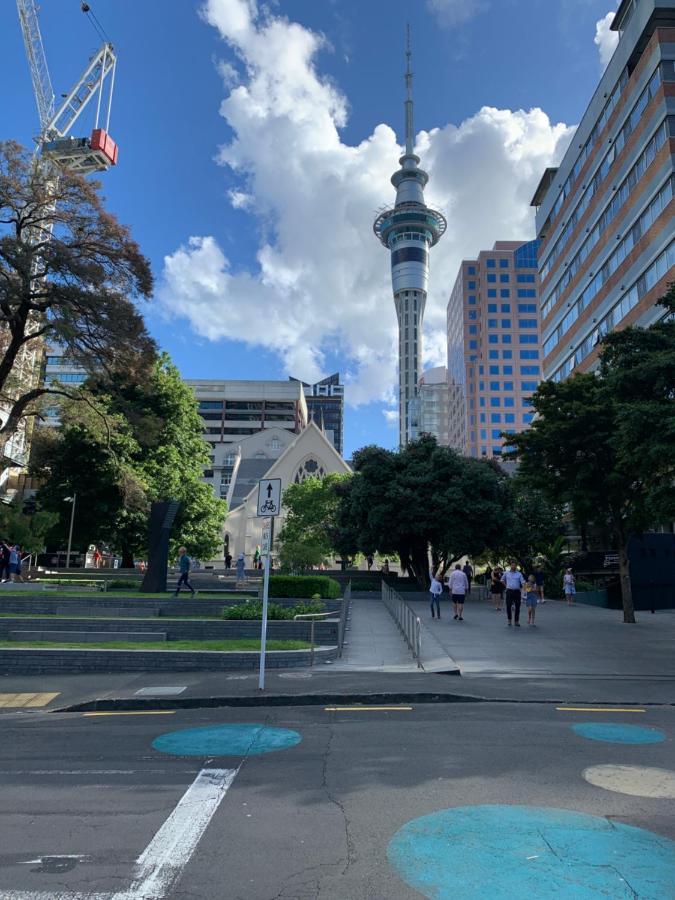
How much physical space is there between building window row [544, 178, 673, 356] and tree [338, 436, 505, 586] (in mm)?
15165

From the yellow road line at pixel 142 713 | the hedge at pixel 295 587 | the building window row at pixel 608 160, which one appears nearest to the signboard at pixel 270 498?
the yellow road line at pixel 142 713

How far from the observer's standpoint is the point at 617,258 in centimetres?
3822

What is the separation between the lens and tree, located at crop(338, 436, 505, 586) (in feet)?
105

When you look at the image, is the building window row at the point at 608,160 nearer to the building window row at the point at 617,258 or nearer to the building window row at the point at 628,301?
the building window row at the point at 617,258

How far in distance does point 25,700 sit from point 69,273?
62.6 feet

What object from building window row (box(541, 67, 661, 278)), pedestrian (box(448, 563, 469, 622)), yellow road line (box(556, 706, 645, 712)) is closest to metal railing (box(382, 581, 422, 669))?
pedestrian (box(448, 563, 469, 622))

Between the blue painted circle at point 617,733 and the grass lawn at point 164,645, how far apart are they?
235 inches

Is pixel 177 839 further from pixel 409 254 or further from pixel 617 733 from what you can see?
pixel 409 254

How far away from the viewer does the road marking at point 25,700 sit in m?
8.73

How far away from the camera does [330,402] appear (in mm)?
194250

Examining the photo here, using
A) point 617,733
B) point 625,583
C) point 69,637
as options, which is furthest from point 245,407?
point 617,733

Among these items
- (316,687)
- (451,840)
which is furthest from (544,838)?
(316,687)

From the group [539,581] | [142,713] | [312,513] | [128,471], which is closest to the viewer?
[142,713]

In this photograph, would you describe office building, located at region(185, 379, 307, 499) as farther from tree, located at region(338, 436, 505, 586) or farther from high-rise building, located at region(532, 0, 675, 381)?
tree, located at region(338, 436, 505, 586)
